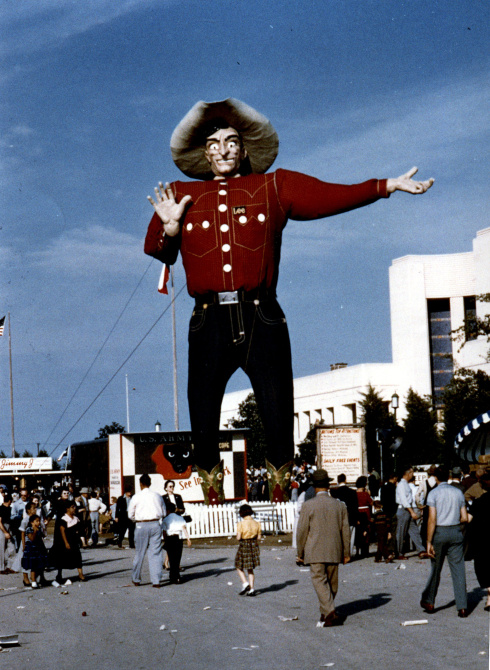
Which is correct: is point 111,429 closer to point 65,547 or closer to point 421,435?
point 421,435

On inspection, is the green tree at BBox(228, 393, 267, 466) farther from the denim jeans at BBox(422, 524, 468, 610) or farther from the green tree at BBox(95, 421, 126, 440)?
the denim jeans at BBox(422, 524, 468, 610)

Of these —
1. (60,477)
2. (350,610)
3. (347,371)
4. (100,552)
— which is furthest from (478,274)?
(350,610)

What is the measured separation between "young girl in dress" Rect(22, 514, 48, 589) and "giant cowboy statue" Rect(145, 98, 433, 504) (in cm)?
315

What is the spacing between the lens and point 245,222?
51.1 ft

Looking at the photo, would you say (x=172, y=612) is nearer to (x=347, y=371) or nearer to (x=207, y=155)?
(x=207, y=155)

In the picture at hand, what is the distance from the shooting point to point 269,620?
10.5 metres

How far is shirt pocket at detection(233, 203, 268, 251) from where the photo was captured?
1555 centimetres

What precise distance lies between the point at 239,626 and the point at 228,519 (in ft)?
44.5

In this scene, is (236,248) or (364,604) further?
(236,248)

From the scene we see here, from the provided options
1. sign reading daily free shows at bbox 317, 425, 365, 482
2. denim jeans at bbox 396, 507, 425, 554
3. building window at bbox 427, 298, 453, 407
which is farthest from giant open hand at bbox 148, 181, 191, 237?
building window at bbox 427, 298, 453, 407

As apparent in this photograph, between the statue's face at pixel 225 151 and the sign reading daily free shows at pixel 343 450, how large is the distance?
889cm

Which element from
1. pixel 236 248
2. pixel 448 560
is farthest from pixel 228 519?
pixel 448 560

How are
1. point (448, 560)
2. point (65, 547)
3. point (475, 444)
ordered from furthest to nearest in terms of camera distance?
1. point (475, 444)
2. point (65, 547)
3. point (448, 560)

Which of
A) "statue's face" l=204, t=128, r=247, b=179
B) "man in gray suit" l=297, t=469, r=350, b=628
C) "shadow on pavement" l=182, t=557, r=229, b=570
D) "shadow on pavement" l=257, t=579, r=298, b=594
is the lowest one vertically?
"shadow on pavement" l=182, t=557, r=229, b=570
